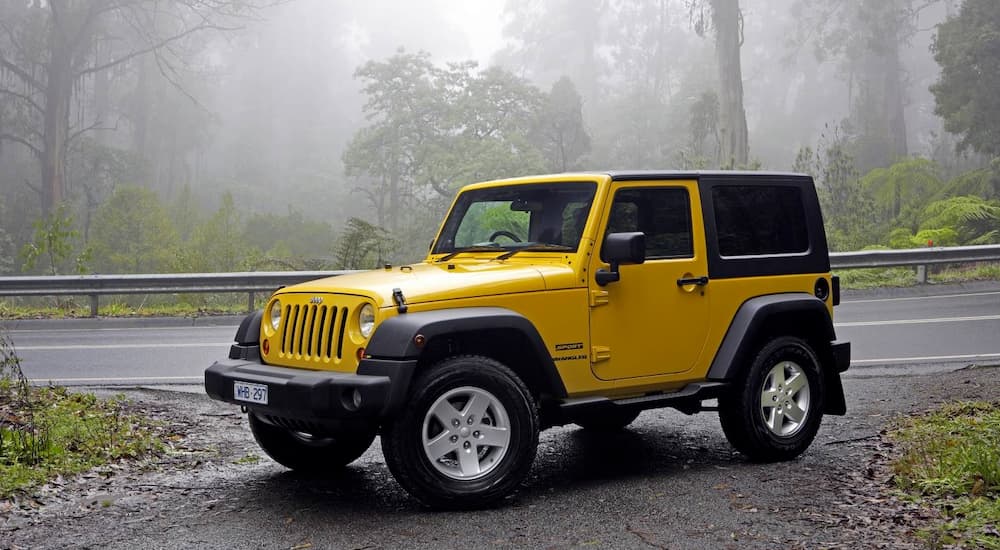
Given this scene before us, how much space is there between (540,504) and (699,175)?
2.44m

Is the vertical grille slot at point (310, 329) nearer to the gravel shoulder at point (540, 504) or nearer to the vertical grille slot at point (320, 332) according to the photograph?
the vertical grille slot at point (320, 332)

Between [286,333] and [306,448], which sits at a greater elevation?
[286,333]

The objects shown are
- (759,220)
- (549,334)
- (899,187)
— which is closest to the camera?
(549,334)

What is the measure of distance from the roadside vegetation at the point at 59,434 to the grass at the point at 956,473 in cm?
507

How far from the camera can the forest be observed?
114ft

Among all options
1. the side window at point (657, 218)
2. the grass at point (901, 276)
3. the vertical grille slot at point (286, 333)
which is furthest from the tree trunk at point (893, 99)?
the vertical grille slot at point (286, 333)

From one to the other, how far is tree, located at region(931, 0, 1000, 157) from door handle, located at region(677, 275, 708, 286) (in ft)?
105

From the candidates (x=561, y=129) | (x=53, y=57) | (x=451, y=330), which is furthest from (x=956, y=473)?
(x=561, y=129)

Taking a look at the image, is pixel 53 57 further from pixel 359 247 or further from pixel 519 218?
pixel 519 218

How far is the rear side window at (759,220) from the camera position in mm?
7266

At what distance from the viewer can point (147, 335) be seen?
15.5 metres

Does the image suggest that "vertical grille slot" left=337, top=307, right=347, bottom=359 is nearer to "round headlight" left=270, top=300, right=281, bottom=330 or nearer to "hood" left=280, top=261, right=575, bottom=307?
"hood" left=280, top=261, right=575, bottom=307

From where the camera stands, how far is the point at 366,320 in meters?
5.96

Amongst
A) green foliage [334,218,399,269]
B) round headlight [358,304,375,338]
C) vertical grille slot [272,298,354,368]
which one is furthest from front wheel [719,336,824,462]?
green foliage [334,218,399,269]
